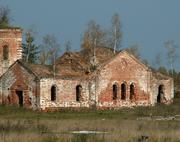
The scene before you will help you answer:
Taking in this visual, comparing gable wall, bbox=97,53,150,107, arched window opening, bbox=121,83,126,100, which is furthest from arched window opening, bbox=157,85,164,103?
arched window opening, bbox=121,83,126,100

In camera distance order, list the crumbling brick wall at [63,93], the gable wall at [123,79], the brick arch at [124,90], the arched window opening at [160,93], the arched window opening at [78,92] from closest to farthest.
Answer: the crumbling brick wall at [63,93], the arched window opening at [78,92], the gable wall at [123,79], the brick arch at [124,90], the arched window opening at [160,93]

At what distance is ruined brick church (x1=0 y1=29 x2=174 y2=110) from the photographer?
47719 millimetres

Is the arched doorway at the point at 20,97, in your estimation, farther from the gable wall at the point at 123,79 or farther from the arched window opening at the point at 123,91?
the arched window opening at the point at 123,91

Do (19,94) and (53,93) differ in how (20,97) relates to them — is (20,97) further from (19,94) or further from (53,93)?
(53,93)

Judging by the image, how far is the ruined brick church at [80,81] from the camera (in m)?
47.7

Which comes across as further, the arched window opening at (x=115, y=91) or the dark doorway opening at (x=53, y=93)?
the arched window opening at (x=115, y=91)

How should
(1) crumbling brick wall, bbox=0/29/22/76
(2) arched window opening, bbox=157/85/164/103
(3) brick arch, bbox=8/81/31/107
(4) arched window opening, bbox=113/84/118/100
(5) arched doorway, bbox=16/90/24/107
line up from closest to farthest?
1. (3) brick arch, bbox=8/81/31/107
2. (5) arched doorway, bbox=16/90/24/107
3. (4) arched window opening, bbox=113/84/118/100
4. (1) crumbling brick wall, bbox=0/29/22/76
5. (2) arched window opening, bbox=157/85/164/103

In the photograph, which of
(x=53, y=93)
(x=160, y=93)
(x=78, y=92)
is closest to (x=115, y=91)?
(x=78, y=92)

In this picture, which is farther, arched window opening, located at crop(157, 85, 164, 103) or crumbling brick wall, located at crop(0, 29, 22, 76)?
arched window opening, located at crop(157, 85, 164, 103)

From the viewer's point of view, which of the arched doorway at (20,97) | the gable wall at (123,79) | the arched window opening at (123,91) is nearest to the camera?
the arched doorway at (20,97)

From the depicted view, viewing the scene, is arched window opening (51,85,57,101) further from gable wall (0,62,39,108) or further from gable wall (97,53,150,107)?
gable wall (97,53,150,107)

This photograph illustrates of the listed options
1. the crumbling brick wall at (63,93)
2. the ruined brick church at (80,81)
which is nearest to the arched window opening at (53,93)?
the ruined brick church at (80,81)

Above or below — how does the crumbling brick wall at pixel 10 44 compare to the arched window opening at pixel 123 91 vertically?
above

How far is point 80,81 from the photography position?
4944 centimetres
